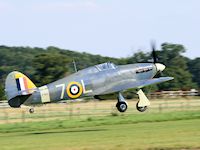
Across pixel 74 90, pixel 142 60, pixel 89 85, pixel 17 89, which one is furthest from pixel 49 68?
pixel 17 89

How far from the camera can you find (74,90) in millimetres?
31562

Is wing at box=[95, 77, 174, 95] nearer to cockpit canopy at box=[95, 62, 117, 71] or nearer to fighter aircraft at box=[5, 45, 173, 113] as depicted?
fighter aircraft at box=[5, 45, 173, 113]

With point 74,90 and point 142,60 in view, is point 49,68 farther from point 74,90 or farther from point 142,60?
point 74,90

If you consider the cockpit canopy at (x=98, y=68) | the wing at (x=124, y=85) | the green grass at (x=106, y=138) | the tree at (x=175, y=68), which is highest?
the tree at (x=175, y=68)

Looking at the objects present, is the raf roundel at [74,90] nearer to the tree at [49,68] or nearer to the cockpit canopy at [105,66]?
the cockpit canopy at [105,66]

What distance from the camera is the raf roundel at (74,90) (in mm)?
31406

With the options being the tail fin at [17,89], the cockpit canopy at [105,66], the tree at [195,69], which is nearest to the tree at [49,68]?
the tree at [195,69]

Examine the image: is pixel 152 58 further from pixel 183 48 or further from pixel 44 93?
pixel 183 48

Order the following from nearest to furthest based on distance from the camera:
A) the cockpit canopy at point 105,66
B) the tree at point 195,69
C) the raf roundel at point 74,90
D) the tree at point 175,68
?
the raf roundel at point 74,90, the cockpit canopy at point 105,66, the tree at point 175,68, the tree at point 195,69

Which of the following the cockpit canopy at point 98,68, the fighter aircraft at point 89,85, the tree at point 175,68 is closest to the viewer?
the fighter aircraft at point 89,85

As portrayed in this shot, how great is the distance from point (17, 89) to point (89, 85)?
380cm

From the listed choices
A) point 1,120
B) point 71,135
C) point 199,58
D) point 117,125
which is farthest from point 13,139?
point 199,58

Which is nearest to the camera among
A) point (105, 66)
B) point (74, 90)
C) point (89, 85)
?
point (74, 90)

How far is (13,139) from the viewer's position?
96.2ft
